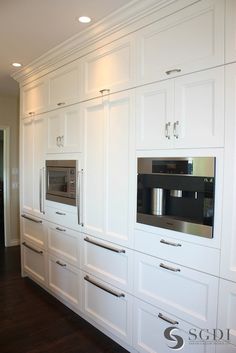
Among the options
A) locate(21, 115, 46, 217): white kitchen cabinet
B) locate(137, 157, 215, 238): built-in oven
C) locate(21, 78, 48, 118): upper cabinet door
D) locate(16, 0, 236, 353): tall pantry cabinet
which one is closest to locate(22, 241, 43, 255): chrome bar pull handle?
locate(16, 0, 236, 353): tall pantry cabinet

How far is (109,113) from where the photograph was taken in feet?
8.14

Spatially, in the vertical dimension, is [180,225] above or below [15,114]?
below

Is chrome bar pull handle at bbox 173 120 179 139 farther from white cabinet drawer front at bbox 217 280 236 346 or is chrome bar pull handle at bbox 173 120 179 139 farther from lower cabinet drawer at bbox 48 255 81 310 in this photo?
lower cabinet drawer at bbox 48 255 81 310

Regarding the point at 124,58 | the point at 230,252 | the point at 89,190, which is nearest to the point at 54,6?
the point at 124,58

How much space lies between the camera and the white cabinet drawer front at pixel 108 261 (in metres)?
2.35

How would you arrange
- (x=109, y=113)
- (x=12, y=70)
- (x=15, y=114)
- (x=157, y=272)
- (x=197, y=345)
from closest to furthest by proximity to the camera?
(x=197, y=345)
(x=157, y=272)
(x=109, y=113)
(x=12, y=70)
(x=15, y=114)

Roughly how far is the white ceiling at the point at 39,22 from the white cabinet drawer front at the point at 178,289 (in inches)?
72.0

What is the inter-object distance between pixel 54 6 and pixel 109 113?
2.81 feet

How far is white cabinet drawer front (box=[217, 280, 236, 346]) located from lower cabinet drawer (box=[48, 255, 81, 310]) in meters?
1.54

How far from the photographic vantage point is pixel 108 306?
8.36 ft

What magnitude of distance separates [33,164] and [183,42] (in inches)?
95.3

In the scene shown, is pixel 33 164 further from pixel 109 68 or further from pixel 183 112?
pixel 183 112

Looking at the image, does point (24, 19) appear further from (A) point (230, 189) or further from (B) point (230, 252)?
(B) point (230, 252)

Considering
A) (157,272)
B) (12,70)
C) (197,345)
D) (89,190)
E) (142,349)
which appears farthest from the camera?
(12,70)
